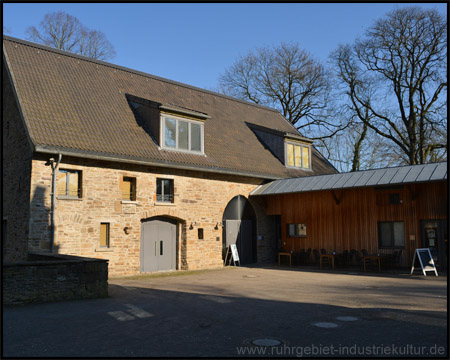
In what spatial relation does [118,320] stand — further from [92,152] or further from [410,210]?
[410,210]

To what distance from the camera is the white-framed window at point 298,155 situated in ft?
80.7

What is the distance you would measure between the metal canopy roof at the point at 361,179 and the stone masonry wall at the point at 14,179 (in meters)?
10.5

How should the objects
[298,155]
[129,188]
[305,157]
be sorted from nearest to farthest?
[129,188], [298,155], [305,157]

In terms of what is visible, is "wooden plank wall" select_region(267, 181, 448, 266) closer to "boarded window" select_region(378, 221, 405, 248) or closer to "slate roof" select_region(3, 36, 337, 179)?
"boarded window" select_region(378, 221, 405, 248)

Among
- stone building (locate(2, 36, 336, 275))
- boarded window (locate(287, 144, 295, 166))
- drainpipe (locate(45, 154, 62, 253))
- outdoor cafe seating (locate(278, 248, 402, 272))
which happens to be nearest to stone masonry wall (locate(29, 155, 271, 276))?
stone building (locate(2, 36, 336, 275))

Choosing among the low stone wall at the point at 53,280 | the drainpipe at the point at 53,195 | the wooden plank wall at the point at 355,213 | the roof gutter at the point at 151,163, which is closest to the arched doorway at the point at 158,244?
the roof gutter at the point at 151,163

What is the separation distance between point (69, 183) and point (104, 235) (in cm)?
231

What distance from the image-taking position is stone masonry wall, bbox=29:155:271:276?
1473cm

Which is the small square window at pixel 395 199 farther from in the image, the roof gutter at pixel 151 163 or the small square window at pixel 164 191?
the small square window at pixel 164 191

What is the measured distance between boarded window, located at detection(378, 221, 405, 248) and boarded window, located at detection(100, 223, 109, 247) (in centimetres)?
1114

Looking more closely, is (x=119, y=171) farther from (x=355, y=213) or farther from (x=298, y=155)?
(x=298, y=155)

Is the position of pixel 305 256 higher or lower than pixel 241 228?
lower

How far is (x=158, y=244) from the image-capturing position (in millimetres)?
18078

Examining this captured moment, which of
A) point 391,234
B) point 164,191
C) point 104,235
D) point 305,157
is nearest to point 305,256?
point 391,234
